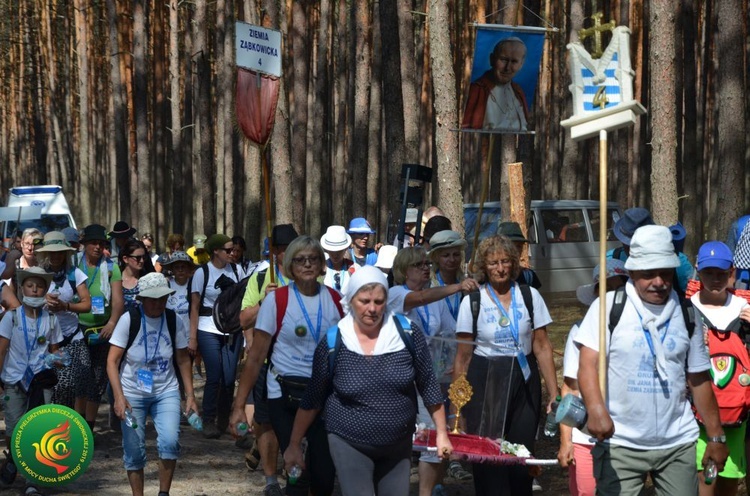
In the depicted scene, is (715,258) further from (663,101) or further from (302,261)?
(663,101)

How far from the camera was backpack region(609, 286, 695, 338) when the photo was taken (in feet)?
18.1

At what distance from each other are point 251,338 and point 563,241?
12.8 meters

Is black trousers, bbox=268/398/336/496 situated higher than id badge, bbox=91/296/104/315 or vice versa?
id badge, bbox=91/296/104/315

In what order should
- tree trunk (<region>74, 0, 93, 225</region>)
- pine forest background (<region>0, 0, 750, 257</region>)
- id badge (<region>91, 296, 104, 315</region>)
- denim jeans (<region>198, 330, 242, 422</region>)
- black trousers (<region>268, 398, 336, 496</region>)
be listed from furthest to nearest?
tree trunk (<region>74, 0, 93, 225</region>)
pine forest background (<region>0, 0, 750, 257</region>)
denim jeans (<region>198, 330, 242, 422</region>)
id badge (<region>91, 296, 104, 315</region>)
black trousers (<region>268, 398, 336, 496</region>)

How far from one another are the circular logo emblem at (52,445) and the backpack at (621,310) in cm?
472

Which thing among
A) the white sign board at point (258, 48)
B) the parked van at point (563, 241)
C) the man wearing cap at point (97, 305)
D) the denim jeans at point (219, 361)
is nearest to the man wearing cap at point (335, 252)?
the white sign board at point (258, 48)

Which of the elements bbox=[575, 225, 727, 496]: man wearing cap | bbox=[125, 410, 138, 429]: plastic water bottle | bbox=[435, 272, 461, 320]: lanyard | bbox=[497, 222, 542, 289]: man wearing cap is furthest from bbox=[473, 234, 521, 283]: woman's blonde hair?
bbox=[125, 410, 138, 429]: plastic water bottle

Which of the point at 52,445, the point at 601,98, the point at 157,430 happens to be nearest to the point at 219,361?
the point at 52,445

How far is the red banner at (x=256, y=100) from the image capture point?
Answer: 399 inches

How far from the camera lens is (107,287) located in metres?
11.5

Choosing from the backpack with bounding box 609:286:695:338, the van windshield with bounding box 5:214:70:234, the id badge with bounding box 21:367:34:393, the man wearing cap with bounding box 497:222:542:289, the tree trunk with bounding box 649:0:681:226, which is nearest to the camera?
the backpack with bounding box 609:286:695:338

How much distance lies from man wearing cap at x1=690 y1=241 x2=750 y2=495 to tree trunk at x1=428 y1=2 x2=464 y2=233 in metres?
7.43

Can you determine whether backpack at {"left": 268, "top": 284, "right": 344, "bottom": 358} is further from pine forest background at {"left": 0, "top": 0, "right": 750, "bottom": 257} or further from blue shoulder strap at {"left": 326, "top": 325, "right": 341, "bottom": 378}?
pine forest background at {"left": 0, "top": 0, "right": 750, "bottom": 257}

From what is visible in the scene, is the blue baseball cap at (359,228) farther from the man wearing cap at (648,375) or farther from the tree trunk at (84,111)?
the tree trunk at (84,111)
